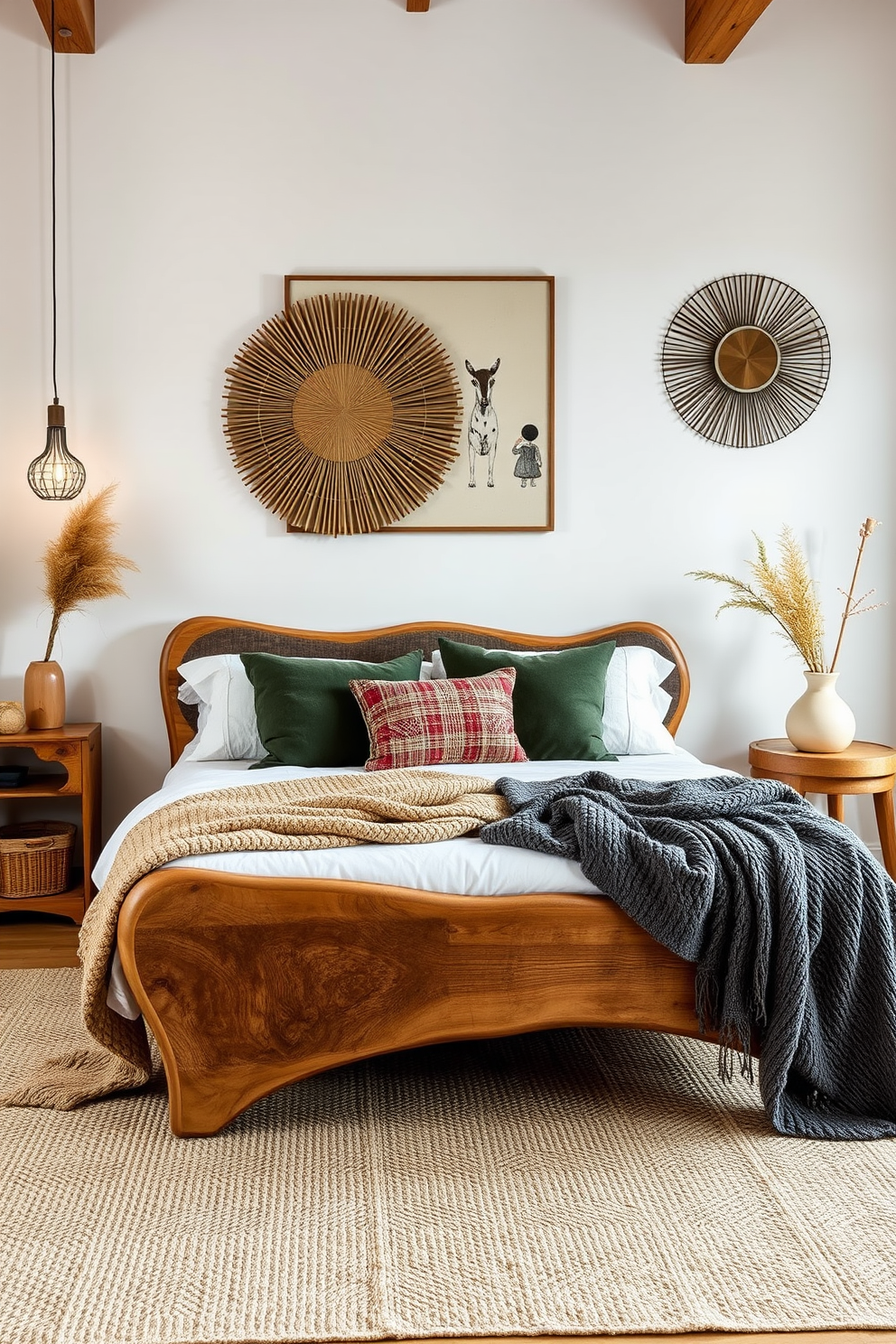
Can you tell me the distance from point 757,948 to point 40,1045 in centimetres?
167

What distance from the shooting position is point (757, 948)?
210 cm

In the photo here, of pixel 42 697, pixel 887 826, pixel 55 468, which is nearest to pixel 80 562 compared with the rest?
pixel 55 468

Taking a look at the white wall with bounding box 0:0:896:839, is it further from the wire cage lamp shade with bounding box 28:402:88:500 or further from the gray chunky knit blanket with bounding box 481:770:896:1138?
the gray chunky knit blanket with bounding box 481:770:896:1138

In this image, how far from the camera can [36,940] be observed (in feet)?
11.3

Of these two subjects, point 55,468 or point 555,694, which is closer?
point 555,694

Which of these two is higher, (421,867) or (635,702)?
(635,702)

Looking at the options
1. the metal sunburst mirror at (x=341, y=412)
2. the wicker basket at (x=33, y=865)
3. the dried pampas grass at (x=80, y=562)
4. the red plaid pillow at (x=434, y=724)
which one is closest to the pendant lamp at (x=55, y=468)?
the dried pampas grass at (x=80, y=562)

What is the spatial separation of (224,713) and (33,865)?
78cm

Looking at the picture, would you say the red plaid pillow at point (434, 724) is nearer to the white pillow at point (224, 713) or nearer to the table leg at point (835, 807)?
the white pillow at point (224, 713)

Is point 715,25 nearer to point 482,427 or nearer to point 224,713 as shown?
point 482,427

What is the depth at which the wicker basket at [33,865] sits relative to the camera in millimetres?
3445

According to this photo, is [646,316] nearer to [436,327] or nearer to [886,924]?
[436,327]

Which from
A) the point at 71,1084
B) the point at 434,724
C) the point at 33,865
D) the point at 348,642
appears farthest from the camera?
the point at 348,642

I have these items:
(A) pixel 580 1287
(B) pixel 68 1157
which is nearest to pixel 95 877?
(B) pixel 68 1157
